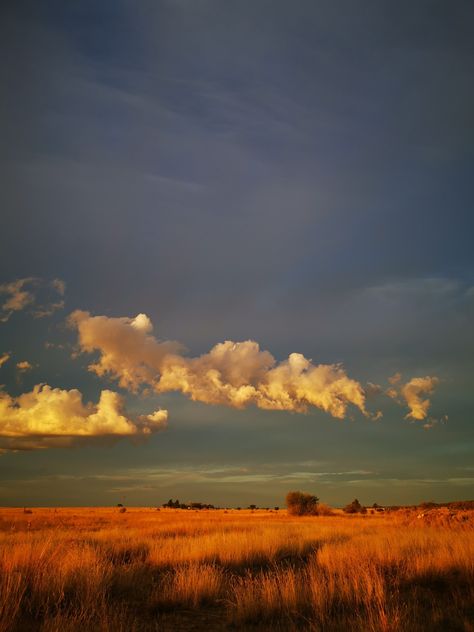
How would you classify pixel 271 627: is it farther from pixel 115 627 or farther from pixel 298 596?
pixel 115 627

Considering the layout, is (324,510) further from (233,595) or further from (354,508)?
(233,595)

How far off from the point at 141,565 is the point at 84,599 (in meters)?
3.59

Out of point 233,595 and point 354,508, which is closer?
point 233,595

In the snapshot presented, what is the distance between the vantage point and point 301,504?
213 ft

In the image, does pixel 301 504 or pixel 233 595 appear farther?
pixel 301 504

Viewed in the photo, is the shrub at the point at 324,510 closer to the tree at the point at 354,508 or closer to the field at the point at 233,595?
the tree at the point at 354,508

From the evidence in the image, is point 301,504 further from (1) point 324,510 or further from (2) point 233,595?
(2) point 233,595

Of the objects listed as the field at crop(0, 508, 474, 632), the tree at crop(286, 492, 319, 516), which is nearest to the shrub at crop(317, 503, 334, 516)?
the tree at crop(286, 492, 319, 516)

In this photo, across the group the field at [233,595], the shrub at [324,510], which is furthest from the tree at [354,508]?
the field at [233,595]

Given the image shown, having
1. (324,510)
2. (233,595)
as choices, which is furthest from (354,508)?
(233,595)

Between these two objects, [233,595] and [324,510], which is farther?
[324,510]

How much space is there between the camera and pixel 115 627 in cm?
654

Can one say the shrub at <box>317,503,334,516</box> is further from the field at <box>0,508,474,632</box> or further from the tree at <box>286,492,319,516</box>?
the field at <box>0,508,474,632</box>

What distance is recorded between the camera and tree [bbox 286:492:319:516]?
64250 mm
